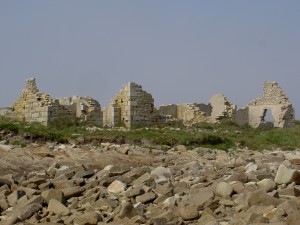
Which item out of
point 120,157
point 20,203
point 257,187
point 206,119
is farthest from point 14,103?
point 257,187

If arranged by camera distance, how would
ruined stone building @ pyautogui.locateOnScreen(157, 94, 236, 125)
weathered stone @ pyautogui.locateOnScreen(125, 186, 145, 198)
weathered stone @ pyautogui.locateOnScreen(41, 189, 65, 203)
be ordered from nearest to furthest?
weathered stone @ pyautogui.locateOnScreen(125, 186, 145, 198) < weathered stone @ pyautogui.locateOnScreen(41, 189, 65, 203) < ruined stone building @ pyautogui.locateOnScreen(157, 94, 236, 125)

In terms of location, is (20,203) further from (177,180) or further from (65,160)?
(65,160)

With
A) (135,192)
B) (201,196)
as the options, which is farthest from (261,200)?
(135,192)

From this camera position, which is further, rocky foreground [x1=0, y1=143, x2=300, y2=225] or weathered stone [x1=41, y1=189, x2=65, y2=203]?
weathered stone [x1=41, y1=189, x2=65, y2=203]

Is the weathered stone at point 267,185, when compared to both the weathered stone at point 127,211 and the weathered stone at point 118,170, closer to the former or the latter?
the weathered stone at point 127,211

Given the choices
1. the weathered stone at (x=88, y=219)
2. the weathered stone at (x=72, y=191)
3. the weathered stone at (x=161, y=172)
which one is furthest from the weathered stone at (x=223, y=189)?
the weathered stone at (x=72, y=191)

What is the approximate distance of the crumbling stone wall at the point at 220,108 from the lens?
94.1 ft

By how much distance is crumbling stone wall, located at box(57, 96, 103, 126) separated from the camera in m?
23.5

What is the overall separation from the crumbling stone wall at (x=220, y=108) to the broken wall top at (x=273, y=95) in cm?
339

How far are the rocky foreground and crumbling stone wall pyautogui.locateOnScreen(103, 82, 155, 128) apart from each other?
11.8 m

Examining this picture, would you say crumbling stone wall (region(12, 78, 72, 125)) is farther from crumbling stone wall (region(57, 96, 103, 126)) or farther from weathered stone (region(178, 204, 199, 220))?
weathered stone (region(178, 204, 199, 220))

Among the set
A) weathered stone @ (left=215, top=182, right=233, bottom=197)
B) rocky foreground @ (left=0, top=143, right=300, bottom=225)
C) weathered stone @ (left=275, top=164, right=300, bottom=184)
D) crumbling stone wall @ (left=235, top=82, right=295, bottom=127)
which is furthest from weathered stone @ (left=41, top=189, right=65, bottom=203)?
crumbling stone wall @ (left=235, top=82, right=295, bottom=127)

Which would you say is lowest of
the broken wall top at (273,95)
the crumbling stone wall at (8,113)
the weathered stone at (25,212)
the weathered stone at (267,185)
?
Result: the weathered stone at (25,212)

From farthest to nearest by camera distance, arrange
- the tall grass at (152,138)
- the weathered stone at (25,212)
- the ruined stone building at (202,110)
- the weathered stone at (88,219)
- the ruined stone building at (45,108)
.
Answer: the ruined stone building at (202,110)
the ruined stone building at (45,108)
the tall grass at (152,138)
the weathered stone at (25,212)
the weathered stone at (88,219)
